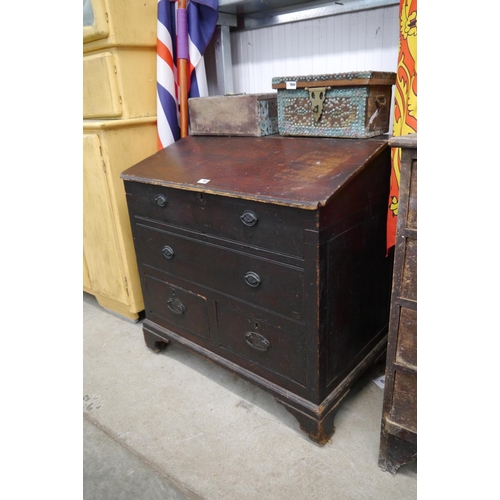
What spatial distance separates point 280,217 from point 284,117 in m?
0.59

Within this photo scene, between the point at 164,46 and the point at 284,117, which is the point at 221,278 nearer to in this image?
the point at 284,117

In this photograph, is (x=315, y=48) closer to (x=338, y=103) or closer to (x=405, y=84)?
(x=338, y=103)

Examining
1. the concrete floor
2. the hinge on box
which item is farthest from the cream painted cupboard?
the hinge on box

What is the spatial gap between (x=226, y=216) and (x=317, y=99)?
569 millimetres

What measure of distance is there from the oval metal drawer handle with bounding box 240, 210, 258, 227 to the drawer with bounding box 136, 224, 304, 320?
13cm

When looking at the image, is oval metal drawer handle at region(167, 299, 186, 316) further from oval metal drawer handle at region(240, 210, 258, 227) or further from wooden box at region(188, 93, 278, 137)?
wooden box at region(188, 93, 278, 137)

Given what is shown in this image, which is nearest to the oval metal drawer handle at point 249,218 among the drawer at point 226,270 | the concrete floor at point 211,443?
the drawer at point 226,270

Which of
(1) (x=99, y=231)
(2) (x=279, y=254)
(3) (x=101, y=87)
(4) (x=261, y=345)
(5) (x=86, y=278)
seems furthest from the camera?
(5) (x=86, y=278)

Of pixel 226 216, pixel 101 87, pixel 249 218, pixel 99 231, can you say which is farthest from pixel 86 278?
pixel 249 218

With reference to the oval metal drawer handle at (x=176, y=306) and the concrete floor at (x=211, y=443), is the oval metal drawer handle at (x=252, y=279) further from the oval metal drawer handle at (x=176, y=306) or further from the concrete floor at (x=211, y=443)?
the concrete floor at (x=211, y=443)

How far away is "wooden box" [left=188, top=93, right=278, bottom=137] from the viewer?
5.91 feet

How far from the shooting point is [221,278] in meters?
1.66

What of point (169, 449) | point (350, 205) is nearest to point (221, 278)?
point (350, 205)

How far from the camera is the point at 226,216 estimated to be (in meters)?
1.52
